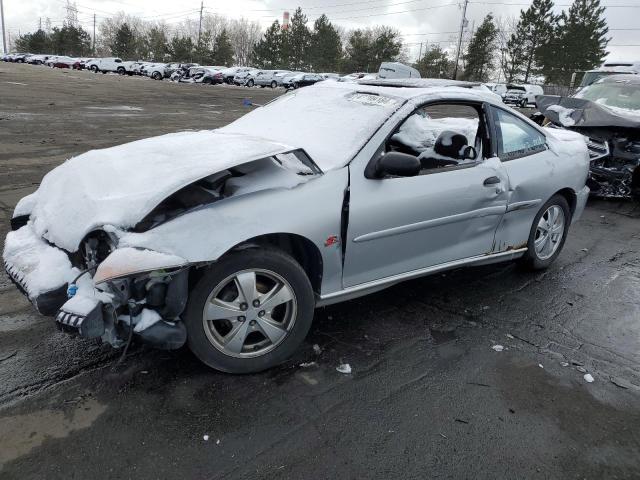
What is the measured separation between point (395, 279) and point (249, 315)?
111cm

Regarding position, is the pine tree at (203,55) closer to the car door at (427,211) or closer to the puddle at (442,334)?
the car door at (427,211)

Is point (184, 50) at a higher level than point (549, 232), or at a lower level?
higher

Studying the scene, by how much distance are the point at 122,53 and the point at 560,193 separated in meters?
89.4

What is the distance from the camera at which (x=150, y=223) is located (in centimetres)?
261

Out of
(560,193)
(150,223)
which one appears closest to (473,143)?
(560,193)

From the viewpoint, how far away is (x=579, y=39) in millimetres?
54562

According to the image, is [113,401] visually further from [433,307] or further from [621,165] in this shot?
[621,165]

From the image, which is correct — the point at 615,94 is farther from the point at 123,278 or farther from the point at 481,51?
the point at 481,51

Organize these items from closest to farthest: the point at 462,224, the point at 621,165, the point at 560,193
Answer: the point at 462,224 → the point at 560,193 → the point at 621,165

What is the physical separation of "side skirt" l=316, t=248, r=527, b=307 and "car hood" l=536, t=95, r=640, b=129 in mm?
4493

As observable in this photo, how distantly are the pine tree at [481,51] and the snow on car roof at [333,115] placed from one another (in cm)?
6207

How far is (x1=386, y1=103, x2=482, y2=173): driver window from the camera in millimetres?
3947

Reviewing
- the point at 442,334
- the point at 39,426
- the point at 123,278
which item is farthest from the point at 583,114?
the point at 39,426

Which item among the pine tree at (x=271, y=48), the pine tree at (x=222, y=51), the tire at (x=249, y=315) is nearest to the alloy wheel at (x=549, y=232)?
the tire at (x=249, y=315)
